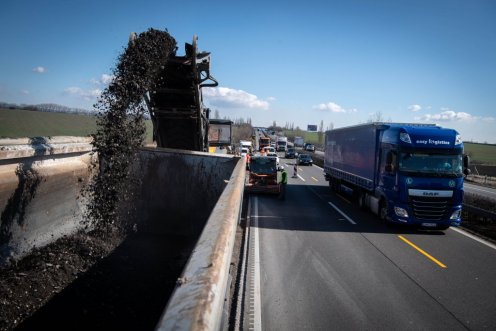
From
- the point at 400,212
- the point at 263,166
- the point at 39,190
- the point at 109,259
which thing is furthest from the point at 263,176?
the point at 39,190

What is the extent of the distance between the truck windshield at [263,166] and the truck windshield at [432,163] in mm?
8306

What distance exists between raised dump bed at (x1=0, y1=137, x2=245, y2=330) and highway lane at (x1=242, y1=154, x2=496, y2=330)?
178 centimetres

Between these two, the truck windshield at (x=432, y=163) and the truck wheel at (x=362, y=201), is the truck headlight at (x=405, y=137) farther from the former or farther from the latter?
the truck wheel at (x=362, y=201)

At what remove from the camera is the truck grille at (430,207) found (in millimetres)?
11578

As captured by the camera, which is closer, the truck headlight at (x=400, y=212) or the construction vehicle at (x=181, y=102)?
the construction vehicle at (x=181, y=102)

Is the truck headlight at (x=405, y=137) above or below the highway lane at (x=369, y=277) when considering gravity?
above

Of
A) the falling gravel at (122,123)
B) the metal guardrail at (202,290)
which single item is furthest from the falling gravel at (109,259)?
the metal guardrail at (202,290)

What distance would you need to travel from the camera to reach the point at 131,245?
34.1 feet

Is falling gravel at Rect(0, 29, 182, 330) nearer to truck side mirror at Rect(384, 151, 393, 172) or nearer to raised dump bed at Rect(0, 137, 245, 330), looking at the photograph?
raised dump bed at Rect(0, 137, 245, 330)

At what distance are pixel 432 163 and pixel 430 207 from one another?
141cm

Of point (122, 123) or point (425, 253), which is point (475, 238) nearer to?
point (425, 253)

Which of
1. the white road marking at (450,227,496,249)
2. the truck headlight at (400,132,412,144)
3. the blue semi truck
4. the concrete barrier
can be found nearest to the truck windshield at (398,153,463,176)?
the blue semi truck

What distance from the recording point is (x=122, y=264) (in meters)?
8.84

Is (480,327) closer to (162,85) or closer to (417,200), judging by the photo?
(417,200)
